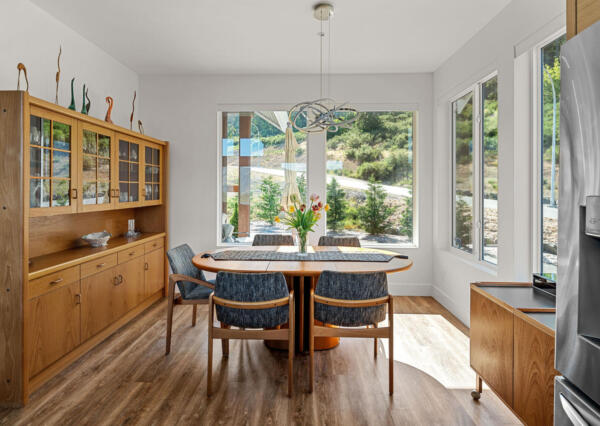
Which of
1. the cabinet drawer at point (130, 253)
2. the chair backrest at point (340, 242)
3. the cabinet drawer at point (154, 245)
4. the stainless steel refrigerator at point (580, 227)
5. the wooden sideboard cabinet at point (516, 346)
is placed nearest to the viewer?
the stainless steel refrigerator at point (580, 227)

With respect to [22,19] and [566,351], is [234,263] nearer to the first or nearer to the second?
[566,351]

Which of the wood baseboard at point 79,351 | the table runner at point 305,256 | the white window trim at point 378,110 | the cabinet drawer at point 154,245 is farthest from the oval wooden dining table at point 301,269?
the white window trim at point 378,110

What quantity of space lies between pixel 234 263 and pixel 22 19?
2.43m

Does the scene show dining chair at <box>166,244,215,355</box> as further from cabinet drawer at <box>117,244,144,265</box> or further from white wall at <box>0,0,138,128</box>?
white wall at <box>0,0,138,128</box>

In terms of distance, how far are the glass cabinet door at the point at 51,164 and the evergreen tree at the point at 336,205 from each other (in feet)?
→ 9.34

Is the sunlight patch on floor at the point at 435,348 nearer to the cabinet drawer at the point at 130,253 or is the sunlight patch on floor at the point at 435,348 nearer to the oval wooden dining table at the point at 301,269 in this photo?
the oval wooden dining table at the point at 301,269

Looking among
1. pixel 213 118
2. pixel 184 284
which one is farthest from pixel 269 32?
pixel 184 284

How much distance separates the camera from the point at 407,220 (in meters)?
→ 4.75

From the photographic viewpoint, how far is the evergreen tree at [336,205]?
4.76 m

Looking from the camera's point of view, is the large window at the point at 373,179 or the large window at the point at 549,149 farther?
the large window at the point at 373,179

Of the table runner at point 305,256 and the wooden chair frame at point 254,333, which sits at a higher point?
the table runner at point 305,256

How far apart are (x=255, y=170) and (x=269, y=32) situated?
1778 mm

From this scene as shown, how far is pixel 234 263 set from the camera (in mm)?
2830

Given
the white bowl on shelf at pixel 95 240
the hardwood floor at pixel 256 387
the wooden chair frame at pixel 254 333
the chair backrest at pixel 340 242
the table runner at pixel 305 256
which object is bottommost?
the hardwood floor at pixel 256 387
